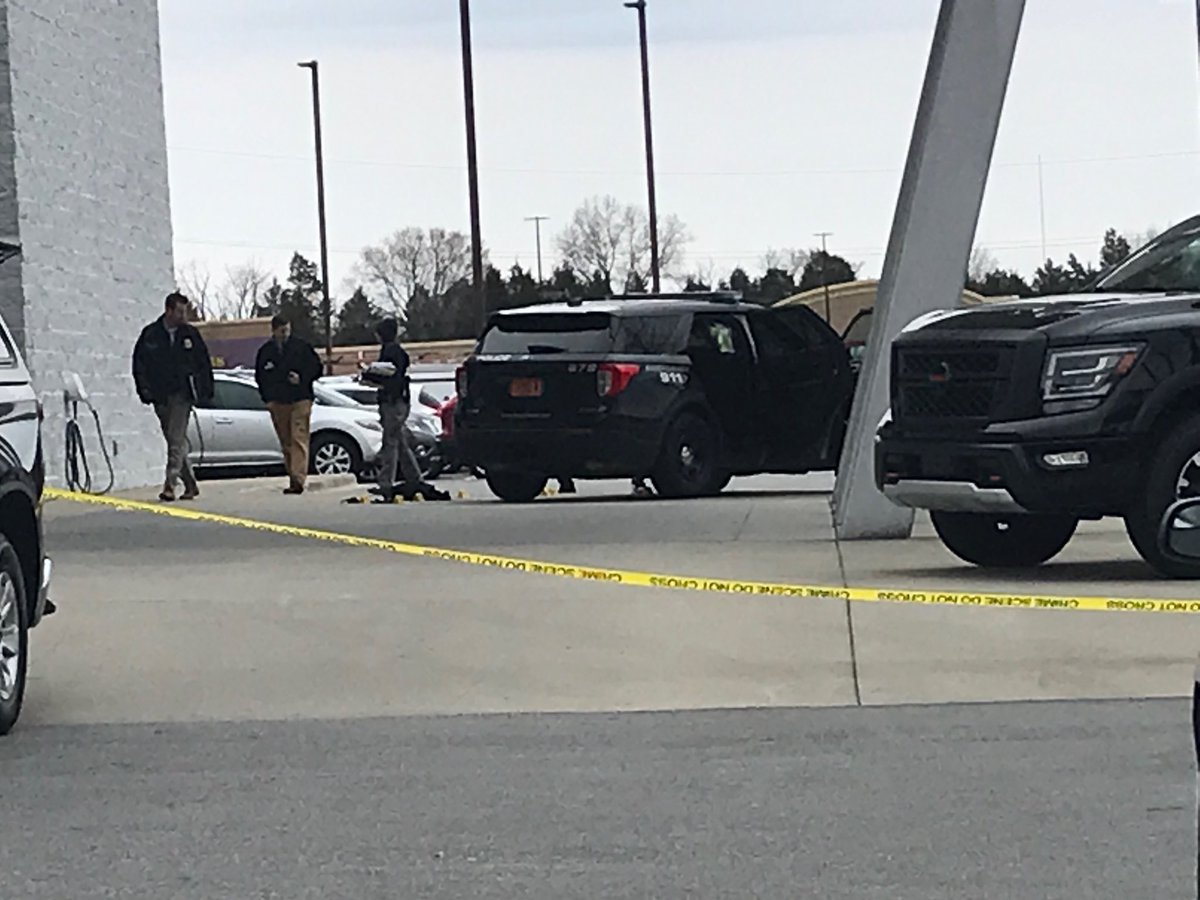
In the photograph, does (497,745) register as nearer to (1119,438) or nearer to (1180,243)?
(1119,438)

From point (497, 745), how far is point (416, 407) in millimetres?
19797

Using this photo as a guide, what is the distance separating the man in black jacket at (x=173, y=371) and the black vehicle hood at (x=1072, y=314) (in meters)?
8.37

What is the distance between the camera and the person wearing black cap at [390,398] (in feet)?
62.3

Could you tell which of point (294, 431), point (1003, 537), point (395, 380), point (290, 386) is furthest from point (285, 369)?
point (1003, 537)

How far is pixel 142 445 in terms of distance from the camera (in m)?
22.2

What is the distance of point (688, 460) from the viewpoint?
1830 cm

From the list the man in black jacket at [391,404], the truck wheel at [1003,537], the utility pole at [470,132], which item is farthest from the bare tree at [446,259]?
the truck wheel at [1003,537]

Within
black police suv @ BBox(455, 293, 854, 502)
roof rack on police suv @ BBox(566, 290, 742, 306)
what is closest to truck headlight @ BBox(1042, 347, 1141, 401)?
black police suv @ BBox(455, 293, 854, 502)

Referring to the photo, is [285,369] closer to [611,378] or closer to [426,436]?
[611,378]

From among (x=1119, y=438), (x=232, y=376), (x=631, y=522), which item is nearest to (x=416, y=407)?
(x=232, y=376)

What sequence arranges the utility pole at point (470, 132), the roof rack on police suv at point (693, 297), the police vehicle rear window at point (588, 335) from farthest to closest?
1. the utility pole at point (470, 132)
2. the roof rack on police suv at point (693, 297)
3. the police vehicle rear window at point (588, 335)

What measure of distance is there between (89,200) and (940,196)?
Result: 10287 millimetres

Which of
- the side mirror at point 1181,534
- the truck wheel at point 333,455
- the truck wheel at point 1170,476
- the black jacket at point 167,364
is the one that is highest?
the black jacket at point 167,364

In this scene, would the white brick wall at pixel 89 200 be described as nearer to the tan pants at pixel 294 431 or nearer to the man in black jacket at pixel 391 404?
the tan pants at pixel 294 431
